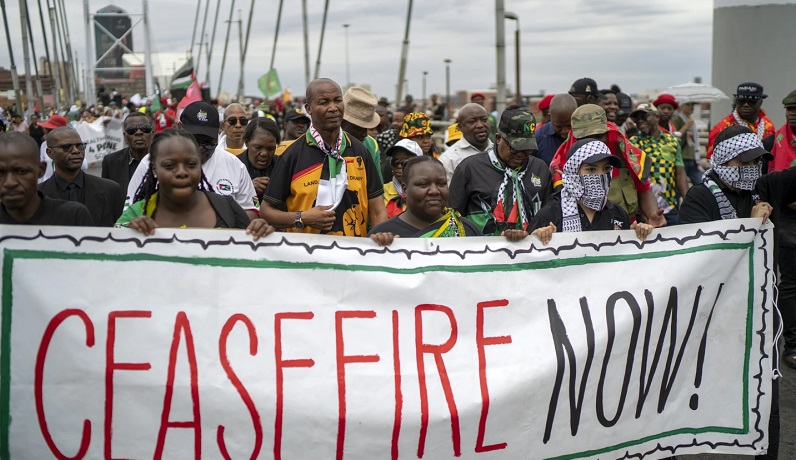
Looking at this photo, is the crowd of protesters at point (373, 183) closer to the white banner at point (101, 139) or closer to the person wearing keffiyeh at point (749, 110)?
the person wearing keffiyeh at point (749, 110)

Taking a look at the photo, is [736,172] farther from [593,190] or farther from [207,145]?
[207,145]

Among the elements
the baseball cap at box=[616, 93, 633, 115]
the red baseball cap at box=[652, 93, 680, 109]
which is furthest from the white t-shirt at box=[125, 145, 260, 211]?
the red baseball cap at box=[652, 93, 680, 109]

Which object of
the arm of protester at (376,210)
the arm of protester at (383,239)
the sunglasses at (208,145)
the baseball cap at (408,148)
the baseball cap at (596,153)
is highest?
the sunglasses at (208,145)

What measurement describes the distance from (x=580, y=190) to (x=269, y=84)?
28.7 m

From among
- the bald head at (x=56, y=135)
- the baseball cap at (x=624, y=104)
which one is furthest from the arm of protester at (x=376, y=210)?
the baseball cap at (x=624, y=104)

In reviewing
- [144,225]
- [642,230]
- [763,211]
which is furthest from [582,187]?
[144,225]

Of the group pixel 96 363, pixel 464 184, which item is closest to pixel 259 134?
pixel 464 184

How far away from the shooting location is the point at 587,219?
4852mm

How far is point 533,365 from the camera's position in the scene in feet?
13.7

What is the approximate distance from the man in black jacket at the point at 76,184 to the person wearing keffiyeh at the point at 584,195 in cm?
253

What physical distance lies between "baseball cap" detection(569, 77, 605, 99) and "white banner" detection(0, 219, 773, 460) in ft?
13.2

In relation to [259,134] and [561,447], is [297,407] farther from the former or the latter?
[259,134]

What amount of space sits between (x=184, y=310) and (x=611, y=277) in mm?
1822

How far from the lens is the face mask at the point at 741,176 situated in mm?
5301
